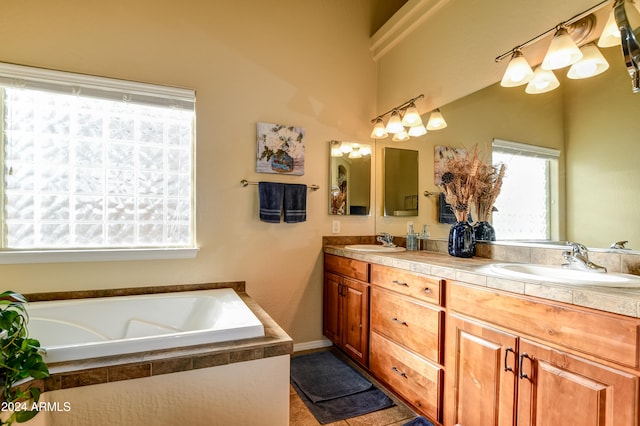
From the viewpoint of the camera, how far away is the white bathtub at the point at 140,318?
169cm

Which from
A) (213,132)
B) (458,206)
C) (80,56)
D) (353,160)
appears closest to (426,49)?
(353,160)

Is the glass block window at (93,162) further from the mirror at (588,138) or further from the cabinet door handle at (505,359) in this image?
the mirror at (588,138)

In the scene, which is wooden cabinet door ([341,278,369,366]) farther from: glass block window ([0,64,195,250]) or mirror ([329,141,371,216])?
glass block window ([0,64,195,250])

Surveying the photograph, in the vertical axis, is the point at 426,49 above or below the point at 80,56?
above

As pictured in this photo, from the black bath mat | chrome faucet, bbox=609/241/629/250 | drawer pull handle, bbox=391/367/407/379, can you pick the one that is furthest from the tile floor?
chrome faucet, bbox=609/241/629/250

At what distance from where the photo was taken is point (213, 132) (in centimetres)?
236

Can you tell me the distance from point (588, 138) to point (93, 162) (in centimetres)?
290

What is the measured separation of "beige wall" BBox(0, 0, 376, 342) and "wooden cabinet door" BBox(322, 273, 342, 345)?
0.09 m

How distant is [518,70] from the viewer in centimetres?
166

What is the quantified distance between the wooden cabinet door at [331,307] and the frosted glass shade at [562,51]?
1.85 m

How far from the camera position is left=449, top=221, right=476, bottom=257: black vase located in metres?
1.97

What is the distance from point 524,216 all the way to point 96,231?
2722mm

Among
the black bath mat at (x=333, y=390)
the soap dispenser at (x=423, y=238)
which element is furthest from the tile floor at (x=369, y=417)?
the soap dispenser at (x=423, y=238)

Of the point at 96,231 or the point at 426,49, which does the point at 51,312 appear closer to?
the point at 96,231
